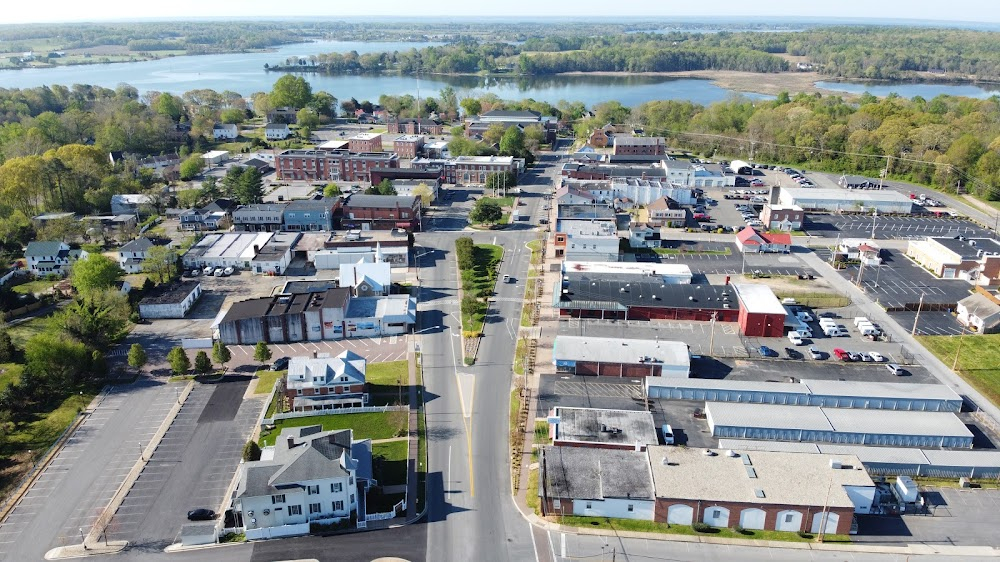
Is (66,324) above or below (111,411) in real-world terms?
above

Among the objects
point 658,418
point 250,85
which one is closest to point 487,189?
point 658,418

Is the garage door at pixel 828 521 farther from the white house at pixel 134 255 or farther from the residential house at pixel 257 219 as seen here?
the residential house at pixel 257 219

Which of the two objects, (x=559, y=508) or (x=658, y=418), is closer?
(x=559, y=508)

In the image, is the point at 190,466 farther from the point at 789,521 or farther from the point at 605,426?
the point at 789,521

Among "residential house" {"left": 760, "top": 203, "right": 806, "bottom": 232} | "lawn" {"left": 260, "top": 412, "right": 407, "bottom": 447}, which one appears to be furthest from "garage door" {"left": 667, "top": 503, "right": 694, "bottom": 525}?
"residential house" {"left": 760, "top": 203, "right": 806, "bottom": 232}

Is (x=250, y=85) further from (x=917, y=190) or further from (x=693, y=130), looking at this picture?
(x=917, y=190)

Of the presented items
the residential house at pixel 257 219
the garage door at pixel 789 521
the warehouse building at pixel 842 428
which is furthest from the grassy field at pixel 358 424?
the residential house at pixel 257 219
